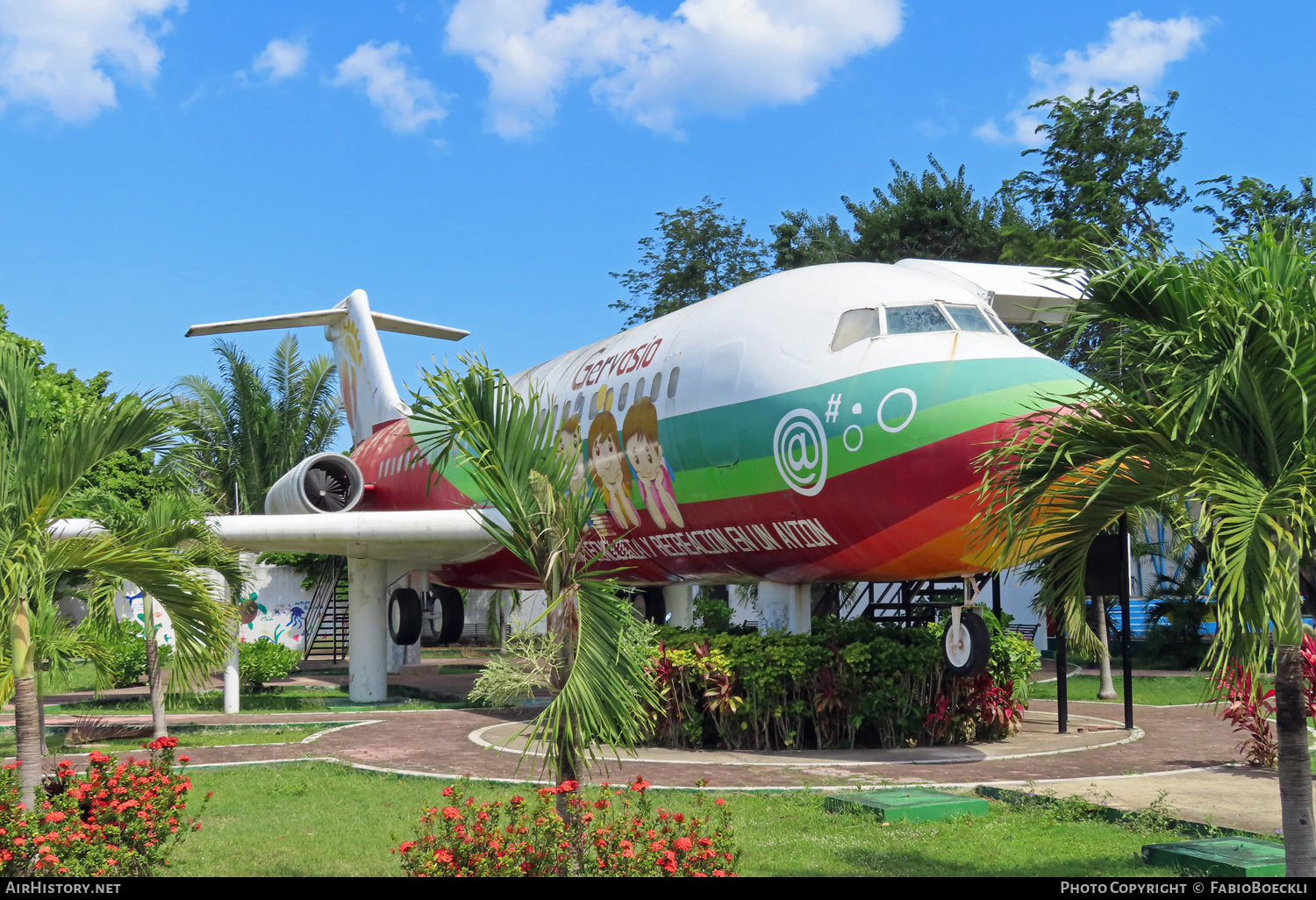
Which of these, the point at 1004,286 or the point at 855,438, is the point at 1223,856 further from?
the point at 1004,286

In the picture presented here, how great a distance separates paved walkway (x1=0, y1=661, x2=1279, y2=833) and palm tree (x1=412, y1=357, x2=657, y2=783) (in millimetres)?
3368

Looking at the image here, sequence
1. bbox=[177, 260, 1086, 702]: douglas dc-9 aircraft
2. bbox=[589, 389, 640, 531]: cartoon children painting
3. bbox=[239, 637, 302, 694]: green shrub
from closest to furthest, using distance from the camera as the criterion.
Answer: bbox=[177, 260, 1086, 702]: douglas dc-9 aircraft < bbox=[589, 389, 640, 531]: cartoon children painting < bbox=[239, 637, 302, 694]: green shrub

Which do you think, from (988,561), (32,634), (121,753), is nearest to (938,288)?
(988,561)

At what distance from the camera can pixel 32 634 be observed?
8.18 m

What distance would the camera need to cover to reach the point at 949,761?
13.1m

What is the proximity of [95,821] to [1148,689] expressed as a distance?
20.7 metres


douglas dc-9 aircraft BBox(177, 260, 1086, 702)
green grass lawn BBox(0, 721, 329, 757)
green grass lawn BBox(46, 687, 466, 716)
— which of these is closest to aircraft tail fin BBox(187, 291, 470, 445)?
green grass lawn BBox(46, 687, 466, 716)

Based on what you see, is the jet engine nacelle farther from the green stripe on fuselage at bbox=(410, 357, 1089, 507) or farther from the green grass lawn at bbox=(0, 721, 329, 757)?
the green stripe on fuselage at bbox=(410, 357, 1089, 507)

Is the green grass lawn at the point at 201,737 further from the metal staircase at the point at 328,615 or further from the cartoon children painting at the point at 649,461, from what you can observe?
the metal staircase at the point at 328,615

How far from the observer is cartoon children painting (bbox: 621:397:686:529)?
15320 millimetres

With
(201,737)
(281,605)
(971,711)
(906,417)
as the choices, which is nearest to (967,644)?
(971,711)

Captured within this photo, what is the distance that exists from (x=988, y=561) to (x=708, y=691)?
380cm

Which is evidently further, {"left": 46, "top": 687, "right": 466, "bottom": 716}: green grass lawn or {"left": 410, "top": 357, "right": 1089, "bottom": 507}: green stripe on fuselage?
{"left": 46, "top": 687, "right": 466, "bottom": 716}: green grass lawn

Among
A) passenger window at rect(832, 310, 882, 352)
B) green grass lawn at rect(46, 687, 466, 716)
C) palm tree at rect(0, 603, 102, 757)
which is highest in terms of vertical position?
passenger window at rect(832, 310, 882, 352)
